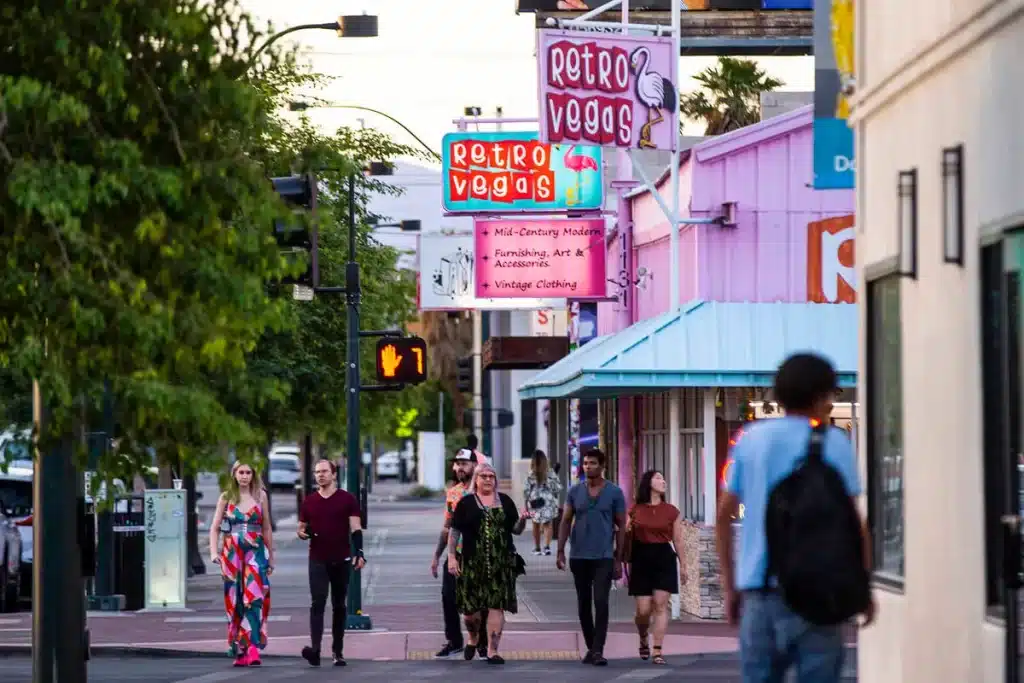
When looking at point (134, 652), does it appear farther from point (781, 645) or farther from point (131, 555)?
point (781, 645)

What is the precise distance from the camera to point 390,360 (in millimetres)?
22578

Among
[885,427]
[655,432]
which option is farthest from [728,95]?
[885,427]

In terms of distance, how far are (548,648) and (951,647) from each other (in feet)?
32.7

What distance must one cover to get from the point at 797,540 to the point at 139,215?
5.22 meters

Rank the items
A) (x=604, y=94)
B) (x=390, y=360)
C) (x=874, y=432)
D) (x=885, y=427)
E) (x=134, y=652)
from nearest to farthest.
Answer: (x=885, y=427) < (x=874, y=432) < (x=134, y=652) < (x=390, y=360) < (x=604, y=94)

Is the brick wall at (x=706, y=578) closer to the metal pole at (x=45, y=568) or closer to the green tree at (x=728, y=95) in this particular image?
the metal pole at (x=45, y=568)

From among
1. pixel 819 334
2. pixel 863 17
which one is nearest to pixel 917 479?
pixel 863 17

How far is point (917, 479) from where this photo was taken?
35.7 feet

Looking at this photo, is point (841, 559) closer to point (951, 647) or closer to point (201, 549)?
point (951, 647)

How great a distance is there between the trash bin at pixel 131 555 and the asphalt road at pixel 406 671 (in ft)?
21.7

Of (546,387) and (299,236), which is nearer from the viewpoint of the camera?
(299,236)

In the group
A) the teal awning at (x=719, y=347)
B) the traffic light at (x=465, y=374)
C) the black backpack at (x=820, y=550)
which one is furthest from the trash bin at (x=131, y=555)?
the traffic light at (x=465, y=374)

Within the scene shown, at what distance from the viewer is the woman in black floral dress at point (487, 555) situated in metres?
18.3

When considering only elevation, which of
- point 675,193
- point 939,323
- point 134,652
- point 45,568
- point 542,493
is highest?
point 675,193
